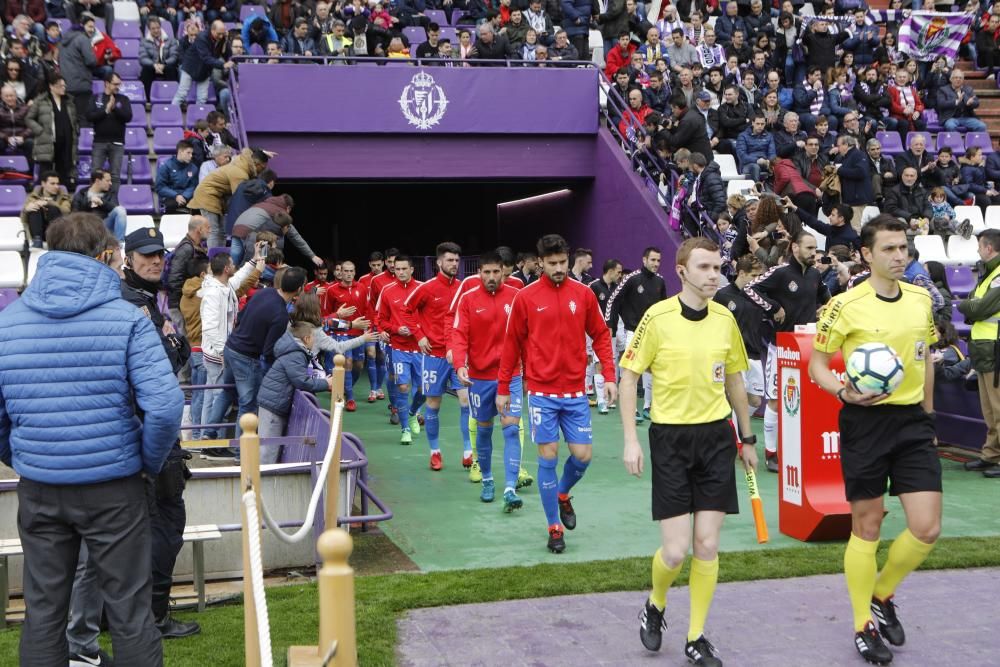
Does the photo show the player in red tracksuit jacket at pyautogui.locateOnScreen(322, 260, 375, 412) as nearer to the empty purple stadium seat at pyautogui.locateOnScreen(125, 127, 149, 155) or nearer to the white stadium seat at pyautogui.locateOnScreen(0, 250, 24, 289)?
the empty purple stadium seat at pyautogui.locateOnScreen(125, 127, 149, 155)

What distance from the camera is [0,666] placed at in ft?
18.5

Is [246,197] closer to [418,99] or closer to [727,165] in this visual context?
[418,99]

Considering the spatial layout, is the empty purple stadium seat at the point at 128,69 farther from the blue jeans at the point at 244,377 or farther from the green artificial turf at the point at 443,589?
the green artificial turf at the point at 443,589

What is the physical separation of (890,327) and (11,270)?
1171 centimetres

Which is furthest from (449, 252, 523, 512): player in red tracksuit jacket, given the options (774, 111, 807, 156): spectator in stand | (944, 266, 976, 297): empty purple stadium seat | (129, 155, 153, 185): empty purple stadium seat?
(774, 111, 807, 156): spectator in stand

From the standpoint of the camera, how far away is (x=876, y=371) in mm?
5445

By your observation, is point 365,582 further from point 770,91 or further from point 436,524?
point 770,91

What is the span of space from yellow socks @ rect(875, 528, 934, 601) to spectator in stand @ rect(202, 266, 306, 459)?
516cm

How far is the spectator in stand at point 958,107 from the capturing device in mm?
21047

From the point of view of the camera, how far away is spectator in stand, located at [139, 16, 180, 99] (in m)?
18.0

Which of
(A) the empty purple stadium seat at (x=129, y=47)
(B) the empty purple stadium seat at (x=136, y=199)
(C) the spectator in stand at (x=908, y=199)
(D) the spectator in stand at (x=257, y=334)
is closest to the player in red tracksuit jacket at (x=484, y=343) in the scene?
(D) the spectator in stand at (x=257, y=334)

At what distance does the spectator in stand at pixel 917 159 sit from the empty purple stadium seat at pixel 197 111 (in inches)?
424

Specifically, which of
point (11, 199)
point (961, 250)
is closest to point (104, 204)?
point (11, 199)

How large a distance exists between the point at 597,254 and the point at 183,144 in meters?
7.17
